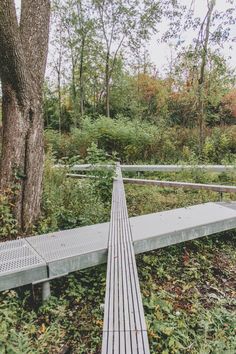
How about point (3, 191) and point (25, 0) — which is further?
point (25, 0)

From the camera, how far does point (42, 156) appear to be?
337 cm

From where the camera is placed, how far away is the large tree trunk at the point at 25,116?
9.89ft

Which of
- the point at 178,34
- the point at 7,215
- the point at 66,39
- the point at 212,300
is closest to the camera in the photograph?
the point at 212,300

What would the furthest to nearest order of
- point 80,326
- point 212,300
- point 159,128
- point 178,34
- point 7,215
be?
point 159,128 < point 178,34 < point 7,215 < point 212,300 < point 80,326

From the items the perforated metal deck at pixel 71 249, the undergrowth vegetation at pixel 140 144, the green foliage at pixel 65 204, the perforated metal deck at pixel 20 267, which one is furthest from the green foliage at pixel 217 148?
the perforated metal deck at pixel 20 267

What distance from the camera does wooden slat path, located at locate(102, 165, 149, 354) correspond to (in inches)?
48.9

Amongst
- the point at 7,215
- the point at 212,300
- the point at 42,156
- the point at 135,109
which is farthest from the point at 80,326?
the point at 135,109

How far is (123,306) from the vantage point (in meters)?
1.55

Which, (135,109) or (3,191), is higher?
(135,109)

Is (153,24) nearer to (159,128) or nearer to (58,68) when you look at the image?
(159,128)

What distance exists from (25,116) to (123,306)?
8.12ft

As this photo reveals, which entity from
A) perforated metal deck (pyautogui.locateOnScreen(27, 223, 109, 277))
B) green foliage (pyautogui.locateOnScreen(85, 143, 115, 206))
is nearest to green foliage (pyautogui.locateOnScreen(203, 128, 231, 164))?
green foliage (pyautogui.locateOnScreen(85, 143, 115, 206))

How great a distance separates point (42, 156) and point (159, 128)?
802 cm

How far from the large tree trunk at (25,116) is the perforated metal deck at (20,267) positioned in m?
0.80
